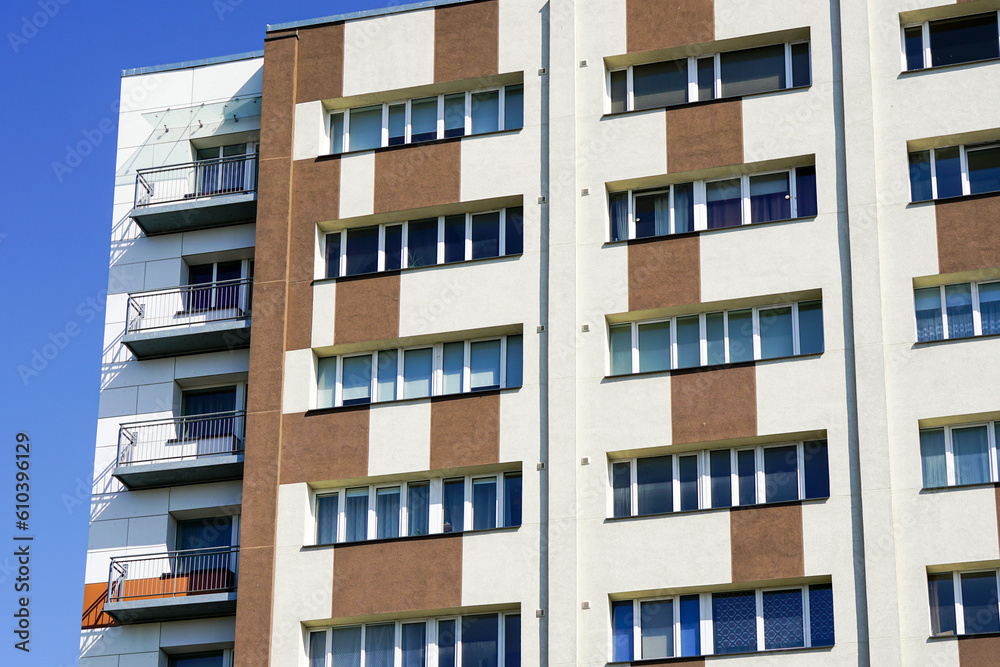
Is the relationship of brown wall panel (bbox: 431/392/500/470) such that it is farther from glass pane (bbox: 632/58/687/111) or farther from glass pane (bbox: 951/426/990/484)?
glass pane (bbox: 951/426/990/484)

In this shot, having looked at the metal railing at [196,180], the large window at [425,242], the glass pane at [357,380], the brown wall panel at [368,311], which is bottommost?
the glass pane at [357,380]

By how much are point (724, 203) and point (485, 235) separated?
230 inches

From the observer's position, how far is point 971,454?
3259 centimetres

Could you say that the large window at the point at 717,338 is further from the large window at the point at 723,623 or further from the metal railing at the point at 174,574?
the metal railing at the point at 174,574

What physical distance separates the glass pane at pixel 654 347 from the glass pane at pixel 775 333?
2.19 m

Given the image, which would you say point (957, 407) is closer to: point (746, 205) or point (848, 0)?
point (746, 205)

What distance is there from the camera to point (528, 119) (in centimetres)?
3784

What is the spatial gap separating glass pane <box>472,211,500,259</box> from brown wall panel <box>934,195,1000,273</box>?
1035 cm

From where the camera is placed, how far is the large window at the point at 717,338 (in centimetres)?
3450

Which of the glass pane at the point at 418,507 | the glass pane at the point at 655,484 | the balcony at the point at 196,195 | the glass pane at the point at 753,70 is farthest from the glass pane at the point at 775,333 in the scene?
the balcony at the point at 196,195

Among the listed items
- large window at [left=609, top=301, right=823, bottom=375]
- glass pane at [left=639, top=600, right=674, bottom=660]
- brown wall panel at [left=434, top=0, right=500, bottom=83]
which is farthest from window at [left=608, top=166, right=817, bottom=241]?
glass pane at [left=639, top=600, right=674, bottom=660]

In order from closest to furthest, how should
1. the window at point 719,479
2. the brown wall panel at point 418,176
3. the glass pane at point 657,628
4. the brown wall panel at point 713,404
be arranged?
1. the glass pane at point 657,628
2. the window at point 719,479
3. the brown wall panel at point 713,404
4. the brown wall panel at point 418,176

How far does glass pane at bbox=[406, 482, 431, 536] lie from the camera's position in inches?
1387

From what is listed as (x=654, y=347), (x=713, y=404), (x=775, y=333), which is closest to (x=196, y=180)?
(x=654, y=347)
